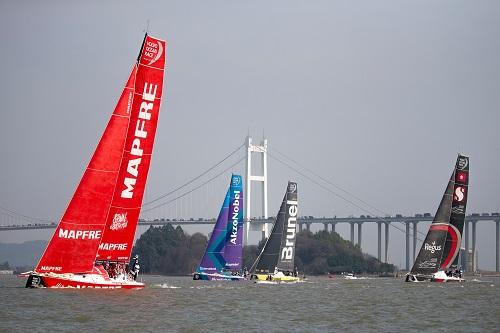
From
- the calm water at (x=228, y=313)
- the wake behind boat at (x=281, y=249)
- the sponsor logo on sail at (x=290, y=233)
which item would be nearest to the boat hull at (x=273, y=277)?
the wake behind boat at (x=281, y=249)

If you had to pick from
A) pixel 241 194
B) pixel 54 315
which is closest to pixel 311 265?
pixel 241 194

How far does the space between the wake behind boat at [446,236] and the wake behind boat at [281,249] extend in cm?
593

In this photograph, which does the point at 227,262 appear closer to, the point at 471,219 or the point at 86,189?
the point at 86,189

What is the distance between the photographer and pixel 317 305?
29812 mm

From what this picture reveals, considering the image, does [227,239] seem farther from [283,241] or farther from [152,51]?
[152,51]

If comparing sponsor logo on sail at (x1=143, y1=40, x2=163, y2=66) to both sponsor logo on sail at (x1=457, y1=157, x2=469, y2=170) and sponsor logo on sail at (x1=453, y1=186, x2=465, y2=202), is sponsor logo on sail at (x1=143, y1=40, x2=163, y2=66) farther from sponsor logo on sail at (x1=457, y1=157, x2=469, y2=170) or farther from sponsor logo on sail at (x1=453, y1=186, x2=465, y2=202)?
sponsor logo on sail at (x1=453, y1=186, x2=465, y2=202)

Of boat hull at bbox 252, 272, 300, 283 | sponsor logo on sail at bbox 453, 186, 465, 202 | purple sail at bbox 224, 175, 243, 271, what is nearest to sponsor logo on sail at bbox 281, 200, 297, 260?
boat hull at bbox 252, 272, 300, 283

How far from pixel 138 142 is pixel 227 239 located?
24.9 meters

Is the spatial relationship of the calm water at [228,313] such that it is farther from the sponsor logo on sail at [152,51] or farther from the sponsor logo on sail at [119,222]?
the sponsor logo on sail at [152,51]

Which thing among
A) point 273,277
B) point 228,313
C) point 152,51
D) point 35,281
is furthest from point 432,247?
point 228,313

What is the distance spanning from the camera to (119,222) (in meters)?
29.9

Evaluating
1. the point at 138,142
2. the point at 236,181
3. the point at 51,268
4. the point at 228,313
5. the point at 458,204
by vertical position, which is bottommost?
the point at 228,313

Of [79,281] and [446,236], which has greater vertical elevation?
[446,236]

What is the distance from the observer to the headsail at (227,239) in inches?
2133
